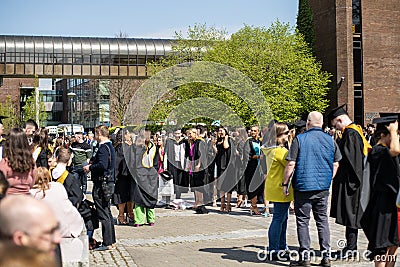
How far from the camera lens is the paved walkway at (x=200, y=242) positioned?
830cm

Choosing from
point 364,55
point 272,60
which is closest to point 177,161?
point 272,60

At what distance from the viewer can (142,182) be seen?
1188 centimetres

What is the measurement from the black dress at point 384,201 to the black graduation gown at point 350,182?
5.25 ft

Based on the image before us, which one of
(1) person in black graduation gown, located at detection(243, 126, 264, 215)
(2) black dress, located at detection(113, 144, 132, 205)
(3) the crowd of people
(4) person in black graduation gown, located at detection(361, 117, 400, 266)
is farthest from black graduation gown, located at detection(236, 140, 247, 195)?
(4) person in black graduation gown, located at detection(361, 117, 400, 266)

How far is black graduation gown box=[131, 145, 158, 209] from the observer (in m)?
11.7

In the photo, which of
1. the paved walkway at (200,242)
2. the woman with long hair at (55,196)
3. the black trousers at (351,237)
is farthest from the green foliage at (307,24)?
the woman with long hair at (55,196)

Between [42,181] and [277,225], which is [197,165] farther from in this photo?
[42,181]

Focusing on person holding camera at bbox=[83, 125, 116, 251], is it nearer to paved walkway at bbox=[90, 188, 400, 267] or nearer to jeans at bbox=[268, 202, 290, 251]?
paved walkway at bbox=[90, 188, 400, 267]

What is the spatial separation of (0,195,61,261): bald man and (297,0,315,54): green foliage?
48.5 m

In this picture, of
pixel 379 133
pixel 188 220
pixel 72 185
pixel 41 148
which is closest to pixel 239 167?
pixel 188 220

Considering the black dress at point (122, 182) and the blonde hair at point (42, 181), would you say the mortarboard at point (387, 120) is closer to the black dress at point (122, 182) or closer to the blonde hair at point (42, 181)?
the blonde hair at point (42, 181)

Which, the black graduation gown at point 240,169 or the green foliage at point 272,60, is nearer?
the black graduation gown at point 240,169

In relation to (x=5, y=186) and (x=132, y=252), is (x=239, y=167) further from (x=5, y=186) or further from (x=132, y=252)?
(x=5, y=186)

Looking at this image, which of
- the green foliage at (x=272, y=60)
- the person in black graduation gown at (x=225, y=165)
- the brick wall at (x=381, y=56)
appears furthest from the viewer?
the brick wall at (x=381, y=56)
